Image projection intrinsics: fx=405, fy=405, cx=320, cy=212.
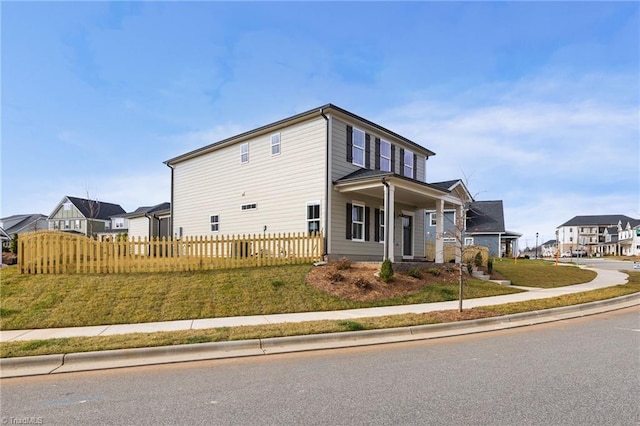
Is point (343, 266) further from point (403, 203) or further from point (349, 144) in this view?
point (403, 203)

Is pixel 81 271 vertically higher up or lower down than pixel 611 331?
higher up

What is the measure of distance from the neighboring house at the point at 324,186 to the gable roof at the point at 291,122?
0.05m

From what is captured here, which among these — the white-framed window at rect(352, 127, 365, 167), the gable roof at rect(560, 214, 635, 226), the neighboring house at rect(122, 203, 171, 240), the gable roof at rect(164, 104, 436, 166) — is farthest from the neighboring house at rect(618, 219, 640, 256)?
the neighboring house at rect(122, 203, 171, 240)

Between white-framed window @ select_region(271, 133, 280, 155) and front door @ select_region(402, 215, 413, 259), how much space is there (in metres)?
7.40

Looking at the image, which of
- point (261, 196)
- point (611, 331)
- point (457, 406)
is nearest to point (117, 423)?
point (457, 406)

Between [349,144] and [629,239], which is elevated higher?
[349,144]

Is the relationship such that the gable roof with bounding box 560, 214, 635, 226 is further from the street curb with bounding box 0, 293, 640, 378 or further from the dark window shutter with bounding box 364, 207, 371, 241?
the street curb with bounding box 0, 293, 640, 378

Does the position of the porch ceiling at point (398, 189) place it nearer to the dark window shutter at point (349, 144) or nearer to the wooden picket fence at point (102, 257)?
the dark window shutter at point (349, 144)

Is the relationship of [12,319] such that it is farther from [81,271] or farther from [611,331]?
[611,331]

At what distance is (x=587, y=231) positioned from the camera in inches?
3873

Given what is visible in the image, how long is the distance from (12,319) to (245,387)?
6.72m

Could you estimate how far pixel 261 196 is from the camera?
1845 cm

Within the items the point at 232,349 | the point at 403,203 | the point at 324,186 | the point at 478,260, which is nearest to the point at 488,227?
the point at 403,203

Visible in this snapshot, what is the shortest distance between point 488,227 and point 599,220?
244ft
